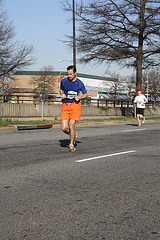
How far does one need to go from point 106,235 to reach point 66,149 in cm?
544

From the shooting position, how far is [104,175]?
17.9ft

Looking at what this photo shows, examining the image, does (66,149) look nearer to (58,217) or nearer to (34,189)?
(34,189)

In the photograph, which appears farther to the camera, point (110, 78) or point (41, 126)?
point (110, 78)

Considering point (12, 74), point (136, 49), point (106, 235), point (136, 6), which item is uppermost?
point (136, 6)

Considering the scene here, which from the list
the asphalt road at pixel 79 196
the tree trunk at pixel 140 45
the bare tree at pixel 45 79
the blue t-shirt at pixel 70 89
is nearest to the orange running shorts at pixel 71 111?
the blue t-shirt at pixel 70 89

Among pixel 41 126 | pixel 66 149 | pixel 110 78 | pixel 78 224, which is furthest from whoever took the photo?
pixel 110 78

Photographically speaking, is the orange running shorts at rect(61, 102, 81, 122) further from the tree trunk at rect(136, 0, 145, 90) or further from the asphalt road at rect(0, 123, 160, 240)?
the tree trunk at rect(136, 0, 145, 90)

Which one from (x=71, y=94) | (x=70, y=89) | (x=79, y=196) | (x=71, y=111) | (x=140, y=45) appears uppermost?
(x=140, y=45)

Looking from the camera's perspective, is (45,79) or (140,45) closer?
(140,45)

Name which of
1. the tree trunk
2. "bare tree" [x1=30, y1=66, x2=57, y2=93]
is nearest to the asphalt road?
the tree trunk

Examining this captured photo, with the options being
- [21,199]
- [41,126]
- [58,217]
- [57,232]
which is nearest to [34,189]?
[21,199]

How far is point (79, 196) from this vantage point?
4199mm

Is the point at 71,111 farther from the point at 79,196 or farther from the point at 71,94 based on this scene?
the point at 79,196

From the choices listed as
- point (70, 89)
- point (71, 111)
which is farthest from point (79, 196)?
point (70, 89)
